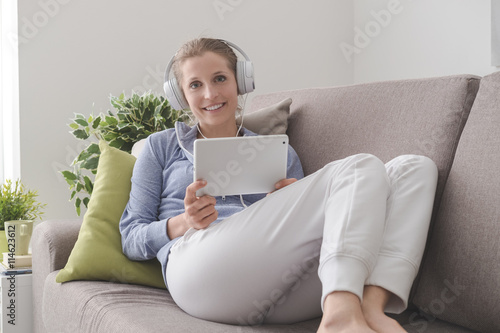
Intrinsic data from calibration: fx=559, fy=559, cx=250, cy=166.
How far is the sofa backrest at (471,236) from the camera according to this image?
107 centimetres

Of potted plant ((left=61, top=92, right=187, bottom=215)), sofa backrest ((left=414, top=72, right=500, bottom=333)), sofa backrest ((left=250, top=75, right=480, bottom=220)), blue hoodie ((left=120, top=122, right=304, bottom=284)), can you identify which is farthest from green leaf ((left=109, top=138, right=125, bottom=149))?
sofa backrest ((left=414, top=72, right=500, bottom=333))

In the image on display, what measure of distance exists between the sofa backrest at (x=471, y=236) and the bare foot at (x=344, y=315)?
12.7 inches

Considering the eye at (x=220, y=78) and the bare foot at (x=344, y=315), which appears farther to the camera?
A: the eye at (x=220, y=78)

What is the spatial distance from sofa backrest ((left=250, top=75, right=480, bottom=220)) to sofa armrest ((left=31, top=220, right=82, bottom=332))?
739 millimetres

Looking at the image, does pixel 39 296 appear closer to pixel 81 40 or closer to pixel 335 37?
pixel 81 40

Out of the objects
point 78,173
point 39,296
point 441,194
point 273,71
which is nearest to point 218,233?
point 441,194

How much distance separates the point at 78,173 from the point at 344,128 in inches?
48.8

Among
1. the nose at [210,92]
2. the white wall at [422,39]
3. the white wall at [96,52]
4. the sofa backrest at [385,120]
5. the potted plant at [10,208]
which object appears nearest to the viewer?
the sofa backrest at [385,120]

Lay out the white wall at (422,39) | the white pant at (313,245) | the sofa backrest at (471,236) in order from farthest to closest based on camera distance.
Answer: the white wall at (422,39) < the sofa backrest at (471,236) < the white pant at (313,245)

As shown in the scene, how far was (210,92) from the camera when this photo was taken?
1533 mm

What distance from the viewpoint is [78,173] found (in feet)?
7.59

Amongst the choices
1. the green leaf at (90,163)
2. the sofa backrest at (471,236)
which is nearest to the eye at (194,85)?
the sofa backrest at (471,236)

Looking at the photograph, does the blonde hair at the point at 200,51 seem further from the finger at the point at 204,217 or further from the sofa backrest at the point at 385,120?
the finger at the point at 204,217

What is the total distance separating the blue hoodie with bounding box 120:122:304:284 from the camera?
142 centimetres
